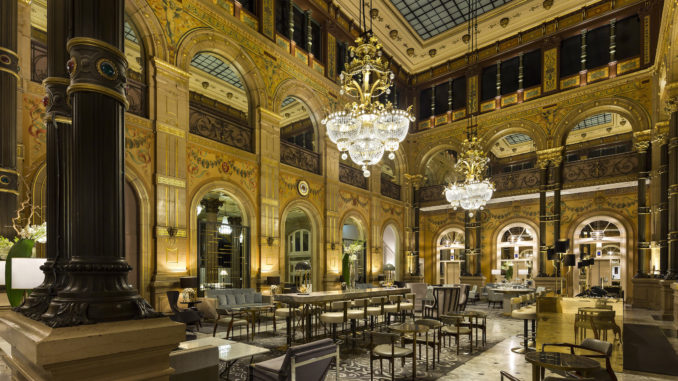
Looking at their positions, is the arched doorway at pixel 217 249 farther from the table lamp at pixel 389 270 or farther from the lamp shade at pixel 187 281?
the table lamp at pixel 389 270

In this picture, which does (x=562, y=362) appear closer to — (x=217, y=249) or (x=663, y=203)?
(x=217, y=249)

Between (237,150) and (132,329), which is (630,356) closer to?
(132,329)

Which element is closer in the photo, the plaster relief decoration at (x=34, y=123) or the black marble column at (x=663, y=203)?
the plaster relief decoration at (x=34, y=123)

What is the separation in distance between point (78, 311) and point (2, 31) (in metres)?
4.71

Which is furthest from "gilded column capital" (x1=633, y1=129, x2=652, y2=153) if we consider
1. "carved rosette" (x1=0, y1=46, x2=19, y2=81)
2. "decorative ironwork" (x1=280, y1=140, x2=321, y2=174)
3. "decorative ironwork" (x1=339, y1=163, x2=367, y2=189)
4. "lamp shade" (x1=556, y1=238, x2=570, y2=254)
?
"carved rosette" (x1=0, y1=46, x2=19, y2=81)

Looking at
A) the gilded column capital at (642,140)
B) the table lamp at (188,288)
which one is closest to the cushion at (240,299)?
the table lamp at (188,288)

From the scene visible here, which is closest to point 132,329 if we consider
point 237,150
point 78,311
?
Answer: point 78,311

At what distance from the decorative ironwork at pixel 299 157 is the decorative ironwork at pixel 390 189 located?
4.10 m

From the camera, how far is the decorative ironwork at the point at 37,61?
621cm

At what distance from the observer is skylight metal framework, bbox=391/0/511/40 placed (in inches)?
500

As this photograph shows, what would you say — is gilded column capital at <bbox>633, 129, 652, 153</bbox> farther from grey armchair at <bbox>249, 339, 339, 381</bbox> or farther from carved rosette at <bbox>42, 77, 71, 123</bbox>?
carved rosette at <bbox>42, 77, 71, 123</bbox>

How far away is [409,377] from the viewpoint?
16.1ft

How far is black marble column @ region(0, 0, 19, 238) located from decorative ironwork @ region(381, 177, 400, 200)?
12319mm

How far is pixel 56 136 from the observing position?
2262mm
